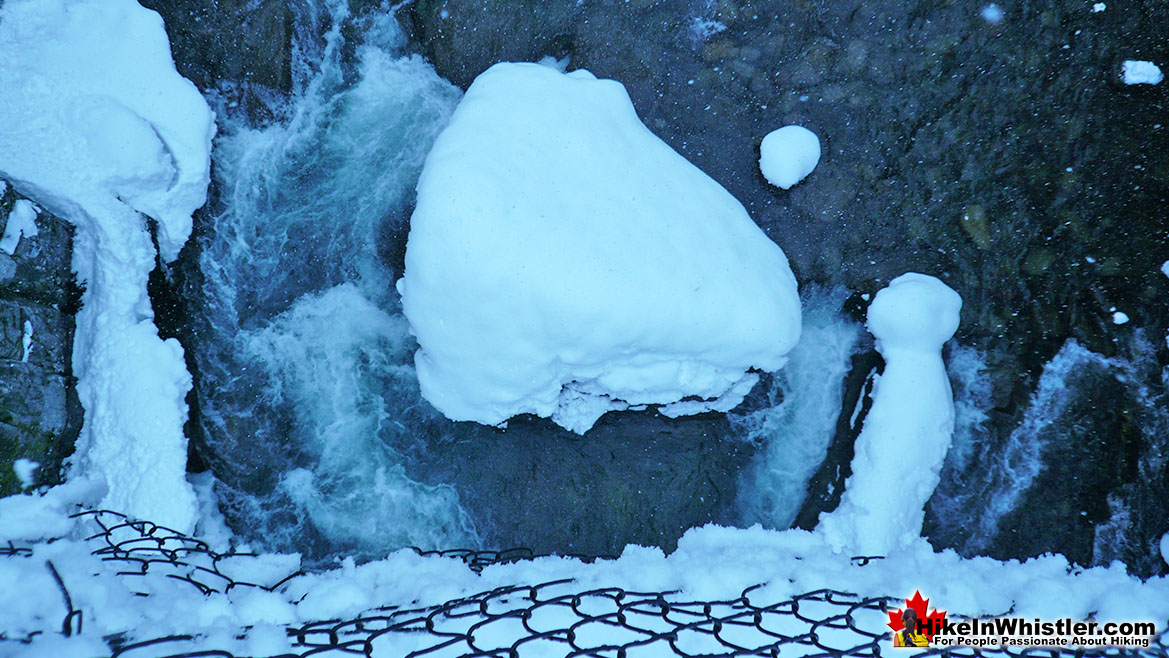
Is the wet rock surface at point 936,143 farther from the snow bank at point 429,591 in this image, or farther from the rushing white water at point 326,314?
the snow bank at point 429,591

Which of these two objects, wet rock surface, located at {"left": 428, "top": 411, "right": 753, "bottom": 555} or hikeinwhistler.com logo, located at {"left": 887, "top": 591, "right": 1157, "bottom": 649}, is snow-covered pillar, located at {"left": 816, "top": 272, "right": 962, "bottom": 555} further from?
hikeinwhistler.com logo, located at {"left": 887, "top": 591, "right": 1157, "bottom": 649}

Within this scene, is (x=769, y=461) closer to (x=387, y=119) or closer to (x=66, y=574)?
(x=387, y=119)

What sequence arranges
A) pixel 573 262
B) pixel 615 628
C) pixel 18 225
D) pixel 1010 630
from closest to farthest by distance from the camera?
1. pixel 615 628
2. pixel 1010 630
3. pixel 573 262
4. pixel 18 225

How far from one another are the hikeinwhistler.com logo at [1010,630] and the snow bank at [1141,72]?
3.19 meters

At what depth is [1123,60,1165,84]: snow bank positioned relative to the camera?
3785 millimetres

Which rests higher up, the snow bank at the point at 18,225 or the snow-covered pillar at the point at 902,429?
the snow bank at the point at 18,225

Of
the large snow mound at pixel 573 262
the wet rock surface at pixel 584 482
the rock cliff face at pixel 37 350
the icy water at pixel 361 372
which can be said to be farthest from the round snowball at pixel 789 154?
the rock cliff face at pixel 37 350

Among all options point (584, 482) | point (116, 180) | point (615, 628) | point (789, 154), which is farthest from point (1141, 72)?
point (116, 180)

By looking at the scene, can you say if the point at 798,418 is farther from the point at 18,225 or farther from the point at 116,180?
the point at 18,225

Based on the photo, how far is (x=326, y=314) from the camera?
4191mm

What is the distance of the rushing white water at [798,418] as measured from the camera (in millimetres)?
4320

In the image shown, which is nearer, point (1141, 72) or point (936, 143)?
point (1141, 72)

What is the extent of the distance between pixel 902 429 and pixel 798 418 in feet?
2.09

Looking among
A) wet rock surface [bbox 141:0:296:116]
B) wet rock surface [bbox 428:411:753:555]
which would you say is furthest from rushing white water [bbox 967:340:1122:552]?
wet rock surface [bbox 141:0:296:116]
